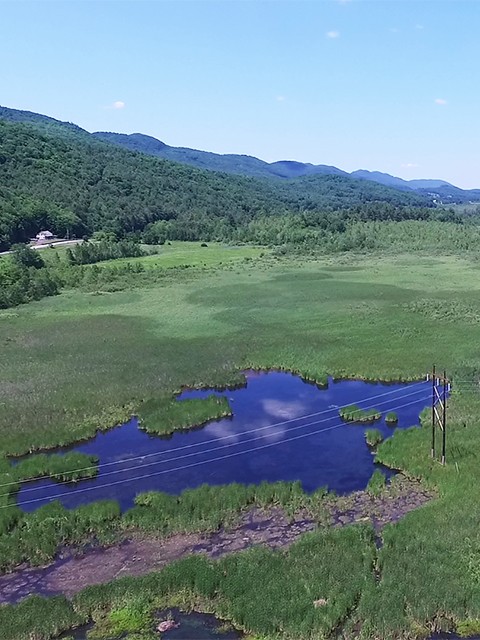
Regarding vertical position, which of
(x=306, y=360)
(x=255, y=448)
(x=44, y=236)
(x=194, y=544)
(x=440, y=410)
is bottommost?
(x=194, y=544)

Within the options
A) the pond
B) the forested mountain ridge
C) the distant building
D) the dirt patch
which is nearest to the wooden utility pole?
the dirt patch

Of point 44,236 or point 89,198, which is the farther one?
point 89,198

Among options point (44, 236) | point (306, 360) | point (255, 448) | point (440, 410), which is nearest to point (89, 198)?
point (44, 236)

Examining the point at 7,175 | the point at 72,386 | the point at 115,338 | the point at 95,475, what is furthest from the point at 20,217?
the point at 95,475

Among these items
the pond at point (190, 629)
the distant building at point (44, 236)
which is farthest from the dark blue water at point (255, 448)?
the distant building at point (44, 236)

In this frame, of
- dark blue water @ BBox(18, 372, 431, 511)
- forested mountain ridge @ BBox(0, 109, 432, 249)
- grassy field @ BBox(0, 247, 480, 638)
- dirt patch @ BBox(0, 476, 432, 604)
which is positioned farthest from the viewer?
forested mountain ridge @ BBox(0, 109, 432, 249)

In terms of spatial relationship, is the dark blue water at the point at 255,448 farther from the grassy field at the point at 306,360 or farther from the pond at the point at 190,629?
the pond at the point at 190,629

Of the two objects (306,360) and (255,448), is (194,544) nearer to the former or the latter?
(255,448)

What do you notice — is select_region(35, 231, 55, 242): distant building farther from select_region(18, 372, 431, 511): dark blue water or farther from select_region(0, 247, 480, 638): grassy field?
select_region(18, 372, 431, 511): dark blue water
